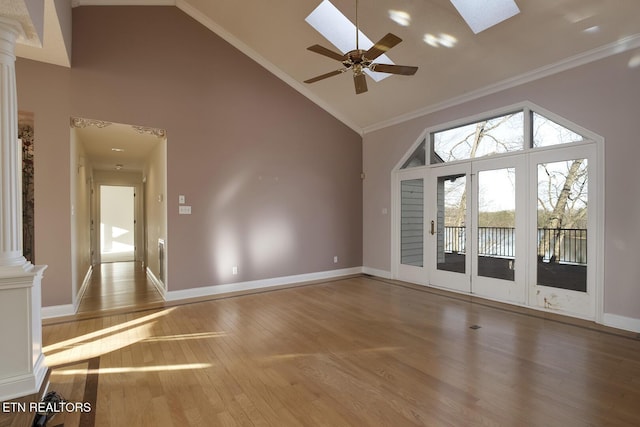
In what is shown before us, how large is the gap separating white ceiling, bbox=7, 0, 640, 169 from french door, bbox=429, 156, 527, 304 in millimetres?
1157

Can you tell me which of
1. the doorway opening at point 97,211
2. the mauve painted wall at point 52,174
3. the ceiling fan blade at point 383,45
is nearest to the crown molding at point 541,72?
the ceiling fan blade at point 383,45

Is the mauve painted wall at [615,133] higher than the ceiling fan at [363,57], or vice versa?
the ceiling fan at [363,57]

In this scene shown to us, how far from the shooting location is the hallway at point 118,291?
4340 millimetres

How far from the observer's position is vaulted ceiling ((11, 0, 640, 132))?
10.9ft

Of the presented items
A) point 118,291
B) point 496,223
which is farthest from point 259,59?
point 496,223

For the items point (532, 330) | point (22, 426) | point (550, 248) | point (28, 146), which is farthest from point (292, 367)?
point (28, 146)

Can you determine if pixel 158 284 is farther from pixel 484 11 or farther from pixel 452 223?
pixel 484 11

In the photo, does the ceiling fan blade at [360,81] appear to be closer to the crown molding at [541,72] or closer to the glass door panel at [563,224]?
the crown molding at [541,72]

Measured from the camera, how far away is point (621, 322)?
134 inches

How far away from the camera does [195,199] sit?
15.6 feet

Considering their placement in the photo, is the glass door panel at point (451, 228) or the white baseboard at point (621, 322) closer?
the white baseboard at point (621, 322)

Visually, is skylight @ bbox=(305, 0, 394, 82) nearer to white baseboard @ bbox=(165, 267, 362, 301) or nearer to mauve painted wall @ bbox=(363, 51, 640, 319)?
mauve painted wall @ bbox=(363, 51, 640, 319)

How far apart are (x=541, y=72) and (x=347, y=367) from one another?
13.7 feet

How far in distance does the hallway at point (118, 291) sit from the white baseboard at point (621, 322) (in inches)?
215
